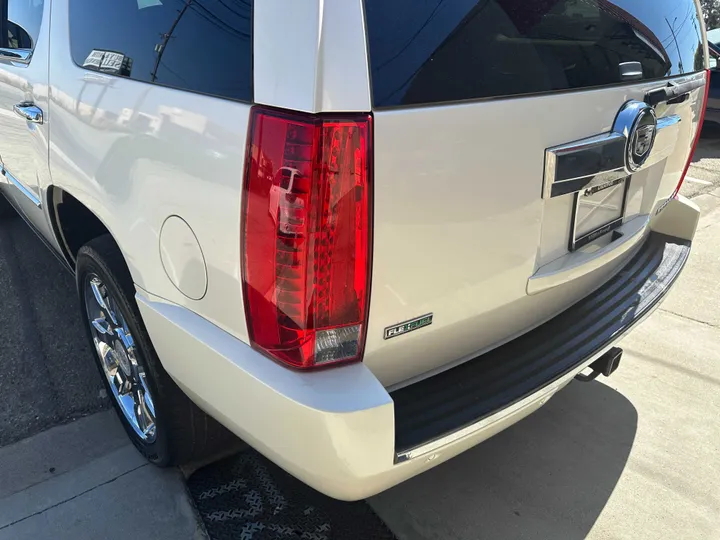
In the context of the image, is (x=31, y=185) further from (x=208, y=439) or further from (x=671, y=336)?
(x=671, y=336)

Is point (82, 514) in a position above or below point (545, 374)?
below

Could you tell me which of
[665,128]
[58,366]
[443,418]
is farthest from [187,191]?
[58,366]

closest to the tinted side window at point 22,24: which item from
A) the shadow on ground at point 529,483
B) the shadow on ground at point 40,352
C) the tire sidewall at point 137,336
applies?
the tire sidewall at point 137,336

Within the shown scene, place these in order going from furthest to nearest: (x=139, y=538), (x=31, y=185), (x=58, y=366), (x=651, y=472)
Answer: (x=58, y=366)
(x=31, y=185)
(x=651, y=472)
(x=139, y=538)

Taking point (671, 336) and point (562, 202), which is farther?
point (671, 336)

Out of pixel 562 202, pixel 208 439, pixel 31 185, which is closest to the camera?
pixel 562 202

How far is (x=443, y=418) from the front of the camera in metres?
1.61

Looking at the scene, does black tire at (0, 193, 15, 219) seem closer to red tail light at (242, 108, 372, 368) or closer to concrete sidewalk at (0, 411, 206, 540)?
concrete sidewalk at (0, 411, 206, 540)

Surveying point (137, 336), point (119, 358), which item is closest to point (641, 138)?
point (137, 336)

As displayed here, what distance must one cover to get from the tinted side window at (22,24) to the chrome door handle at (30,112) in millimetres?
264

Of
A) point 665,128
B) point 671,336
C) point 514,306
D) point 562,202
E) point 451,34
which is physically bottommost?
point 671,336

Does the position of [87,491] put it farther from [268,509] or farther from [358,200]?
[358,200]

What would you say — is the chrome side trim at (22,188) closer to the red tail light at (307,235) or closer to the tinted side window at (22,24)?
the tinted side window at (22,24)

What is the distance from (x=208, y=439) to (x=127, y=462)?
478 mm
